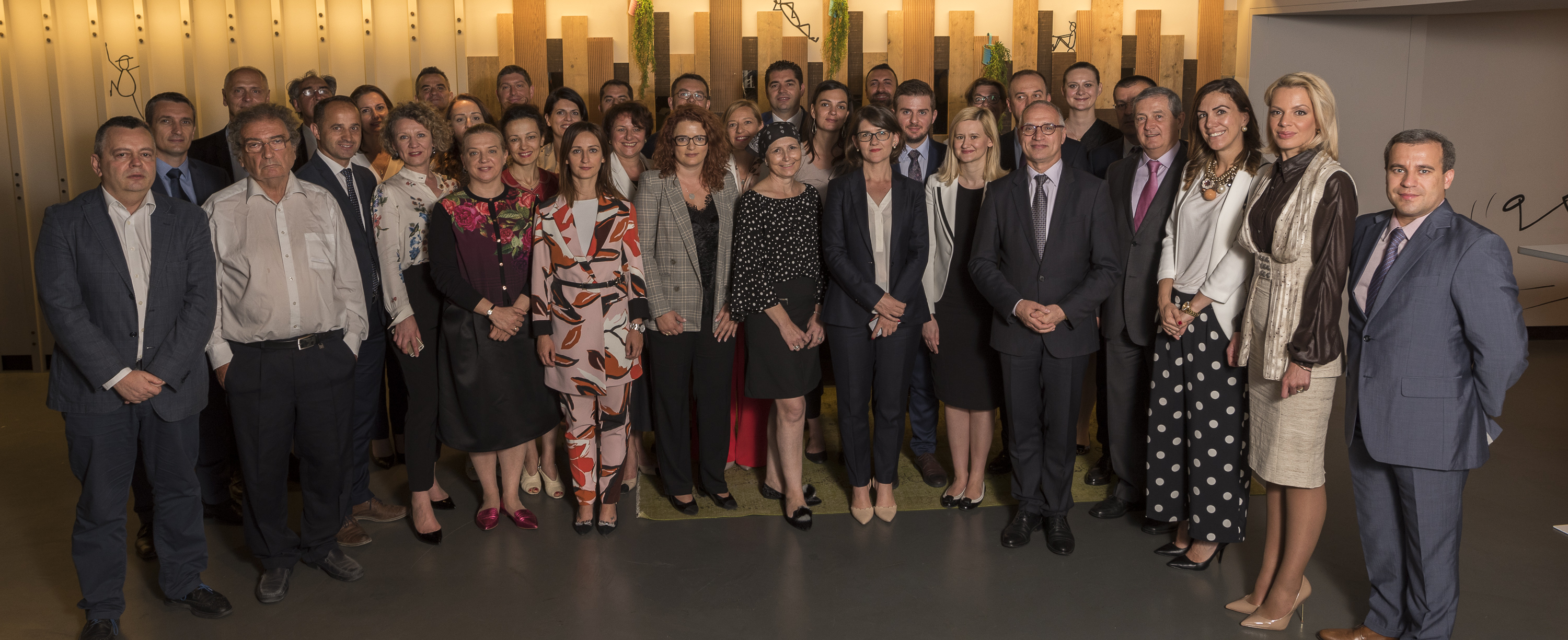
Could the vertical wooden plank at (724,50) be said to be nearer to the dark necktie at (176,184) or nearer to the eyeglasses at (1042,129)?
the eyeglasses at (1042,129)

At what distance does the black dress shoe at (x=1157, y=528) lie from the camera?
3906 mm

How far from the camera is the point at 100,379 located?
114 inches

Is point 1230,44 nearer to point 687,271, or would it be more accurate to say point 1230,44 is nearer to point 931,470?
point 931,470

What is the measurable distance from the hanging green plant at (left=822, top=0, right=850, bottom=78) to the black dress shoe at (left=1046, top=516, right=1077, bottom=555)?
3.75m

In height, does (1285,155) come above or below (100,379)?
above

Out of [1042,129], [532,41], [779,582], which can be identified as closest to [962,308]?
[1042,129]

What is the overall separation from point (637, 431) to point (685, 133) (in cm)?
146

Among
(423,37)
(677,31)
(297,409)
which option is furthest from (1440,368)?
(423,37)

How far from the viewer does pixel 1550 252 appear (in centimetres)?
418

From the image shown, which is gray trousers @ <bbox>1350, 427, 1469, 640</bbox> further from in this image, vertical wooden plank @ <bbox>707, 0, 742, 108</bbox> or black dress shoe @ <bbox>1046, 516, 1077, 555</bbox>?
vertical wooden plank @ <bbox>707, 0, 742, 108</bbox>

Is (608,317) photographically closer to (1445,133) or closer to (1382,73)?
(1382,73)

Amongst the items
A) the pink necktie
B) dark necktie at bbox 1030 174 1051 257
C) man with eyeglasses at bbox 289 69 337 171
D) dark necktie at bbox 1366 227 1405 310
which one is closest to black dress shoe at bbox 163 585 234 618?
man with eyeglasses at bbox 289 69 337 171

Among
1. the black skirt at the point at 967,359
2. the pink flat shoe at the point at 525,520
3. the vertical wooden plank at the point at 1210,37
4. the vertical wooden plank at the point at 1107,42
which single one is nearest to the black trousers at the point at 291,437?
the pink flat shoe at the point at 525,520

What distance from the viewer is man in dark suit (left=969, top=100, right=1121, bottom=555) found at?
3557 mm
